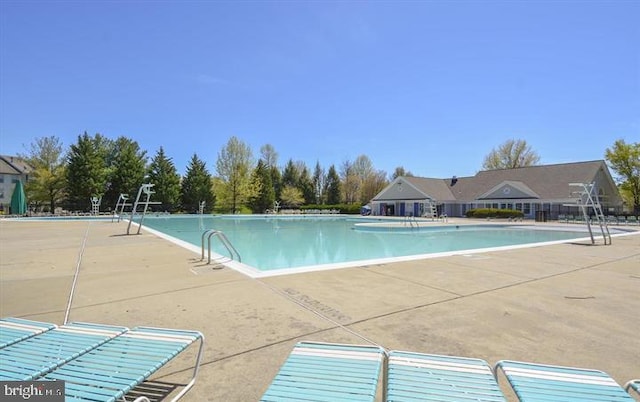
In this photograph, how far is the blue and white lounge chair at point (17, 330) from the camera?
8.56 feet

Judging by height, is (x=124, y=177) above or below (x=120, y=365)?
above

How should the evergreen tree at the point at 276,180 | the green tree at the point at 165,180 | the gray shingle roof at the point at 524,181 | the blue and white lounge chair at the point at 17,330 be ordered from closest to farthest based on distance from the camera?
1. the blue and white lounge chair at the point at 17,330
2. the gray shingle roof at the point at 524,181
3. the green tree at the point at 165,180
4. the evergreen tree at the point at 276,180

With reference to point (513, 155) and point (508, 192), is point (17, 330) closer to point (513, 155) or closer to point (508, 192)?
point (508, 192)

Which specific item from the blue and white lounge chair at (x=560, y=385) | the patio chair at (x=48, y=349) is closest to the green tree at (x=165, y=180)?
the patio chair at (x=48, y=349)

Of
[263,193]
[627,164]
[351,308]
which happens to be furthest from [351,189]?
[351,308]

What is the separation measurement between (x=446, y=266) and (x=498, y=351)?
461 centimetres

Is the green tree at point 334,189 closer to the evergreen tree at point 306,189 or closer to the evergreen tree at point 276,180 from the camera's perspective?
the evergreen tree at point 306,189

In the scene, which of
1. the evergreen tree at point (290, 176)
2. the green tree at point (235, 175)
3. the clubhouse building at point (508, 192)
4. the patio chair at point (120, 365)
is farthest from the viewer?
the evergreen tree at point (290, 176)

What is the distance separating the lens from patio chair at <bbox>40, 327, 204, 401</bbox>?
1.94m

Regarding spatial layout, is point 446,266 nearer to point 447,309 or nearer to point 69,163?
point 447,309

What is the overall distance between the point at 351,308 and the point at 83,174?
44072 millimetres

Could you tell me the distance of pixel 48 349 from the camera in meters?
2.43

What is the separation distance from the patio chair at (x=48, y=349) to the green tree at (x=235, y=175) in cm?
4324

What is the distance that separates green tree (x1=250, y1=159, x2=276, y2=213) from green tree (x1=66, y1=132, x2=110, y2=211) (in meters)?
17.8
